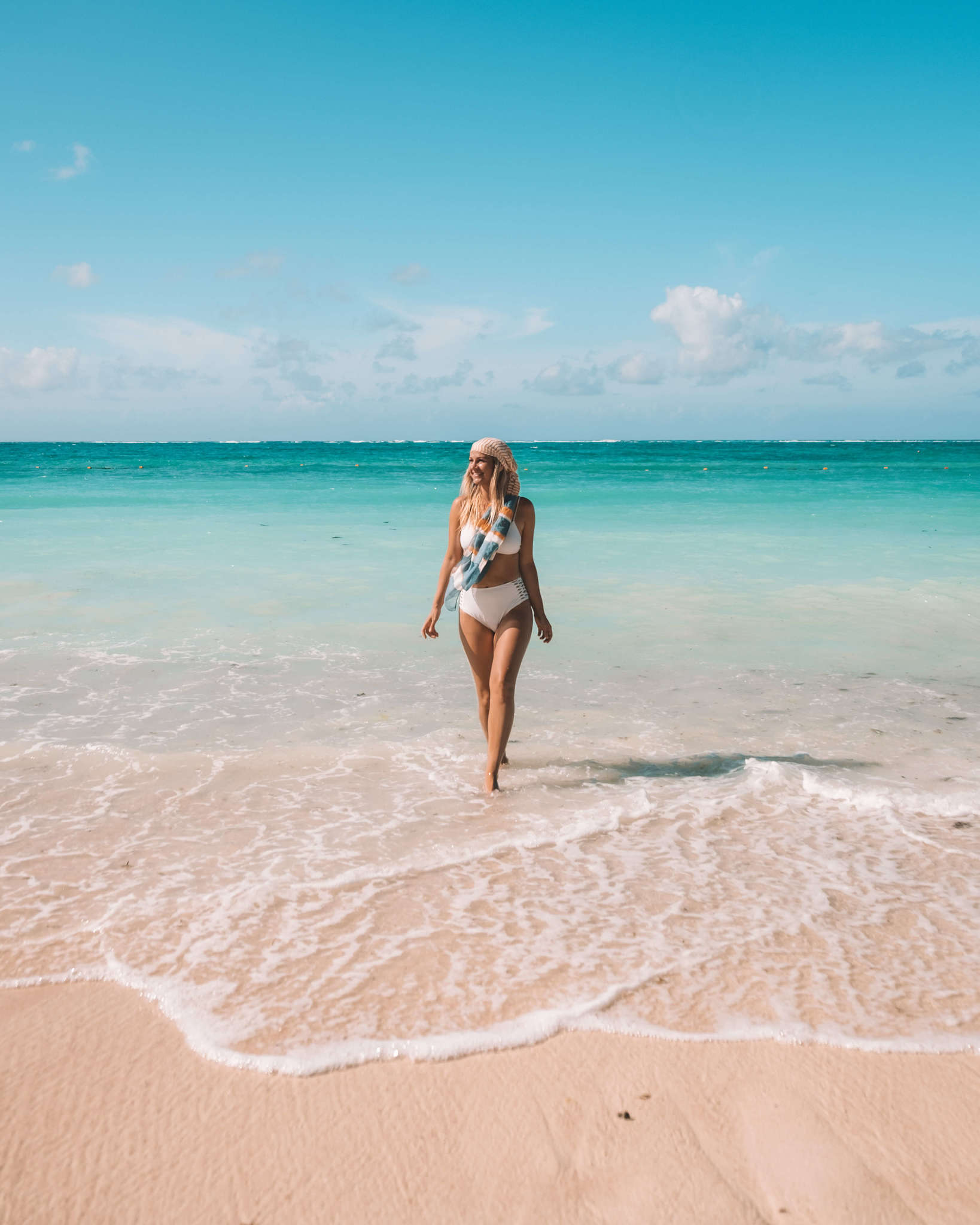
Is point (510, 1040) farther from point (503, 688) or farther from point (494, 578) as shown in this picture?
point (494, 578)

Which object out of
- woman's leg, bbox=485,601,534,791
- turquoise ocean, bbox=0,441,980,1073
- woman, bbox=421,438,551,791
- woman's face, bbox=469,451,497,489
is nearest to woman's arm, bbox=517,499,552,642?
woman, bbox=421,438,551,791

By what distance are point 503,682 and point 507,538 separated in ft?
2.58

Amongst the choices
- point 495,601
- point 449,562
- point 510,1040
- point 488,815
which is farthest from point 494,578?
point 510,1040

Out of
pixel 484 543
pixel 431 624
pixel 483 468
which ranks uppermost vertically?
pixel 483 468

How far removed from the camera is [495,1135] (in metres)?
2.24

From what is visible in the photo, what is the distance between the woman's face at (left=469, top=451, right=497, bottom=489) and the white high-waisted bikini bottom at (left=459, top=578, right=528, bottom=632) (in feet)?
1.86

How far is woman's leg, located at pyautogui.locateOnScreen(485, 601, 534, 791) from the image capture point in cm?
453

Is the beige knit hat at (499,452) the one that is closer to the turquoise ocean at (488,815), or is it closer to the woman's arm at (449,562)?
the woman's arm at (449,562)

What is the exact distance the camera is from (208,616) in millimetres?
8883

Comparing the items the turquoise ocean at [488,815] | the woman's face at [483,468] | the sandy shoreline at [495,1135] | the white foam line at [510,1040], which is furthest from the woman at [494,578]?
the sandy shoreline at [495,1135]

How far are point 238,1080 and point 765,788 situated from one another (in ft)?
10.4

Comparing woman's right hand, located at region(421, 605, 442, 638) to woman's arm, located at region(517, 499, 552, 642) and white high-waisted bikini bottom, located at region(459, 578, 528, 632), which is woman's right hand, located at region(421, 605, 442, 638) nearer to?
white high-waisted bikini bottom, located at region(459, 578, 528, 632)

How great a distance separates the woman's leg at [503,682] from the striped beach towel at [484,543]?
1.02 feet

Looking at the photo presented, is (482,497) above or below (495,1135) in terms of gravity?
above
